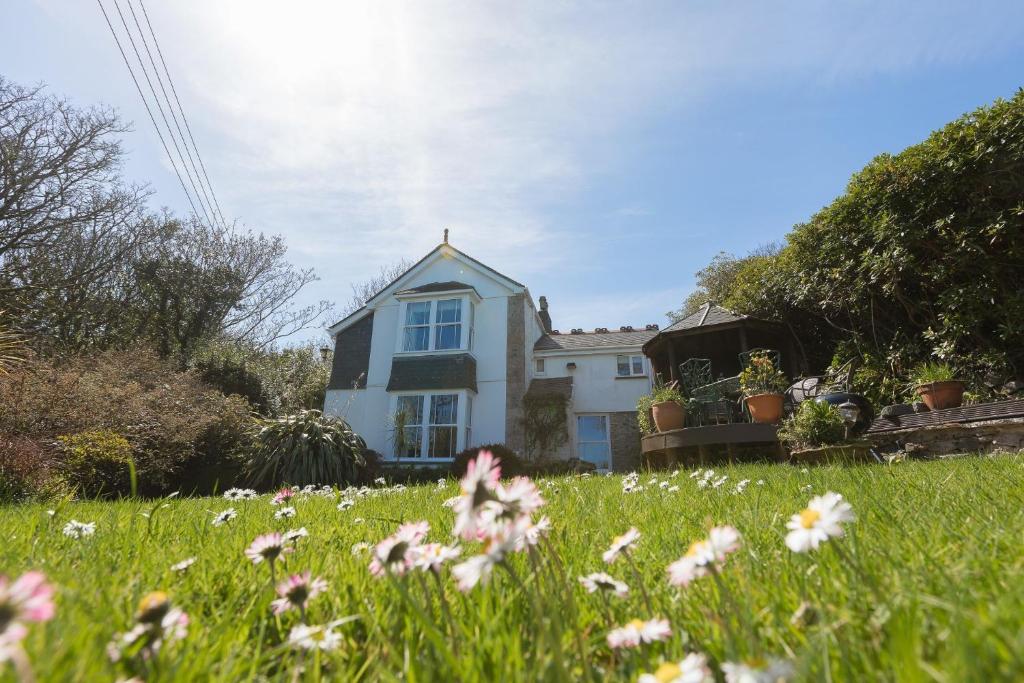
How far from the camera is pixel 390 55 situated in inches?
310

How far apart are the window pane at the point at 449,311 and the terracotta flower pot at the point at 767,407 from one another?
10912mm

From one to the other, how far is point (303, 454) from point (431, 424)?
16.1 feet

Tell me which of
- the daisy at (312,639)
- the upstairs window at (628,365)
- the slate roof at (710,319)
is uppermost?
the upstairs window at (628,365)

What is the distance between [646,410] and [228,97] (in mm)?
10839

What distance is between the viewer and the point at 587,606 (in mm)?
1239

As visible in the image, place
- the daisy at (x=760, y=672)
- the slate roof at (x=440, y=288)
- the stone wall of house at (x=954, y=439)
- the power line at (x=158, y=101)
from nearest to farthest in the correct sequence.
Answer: the daisy at (x=760, y=672), the stone wall of house at (x=954, y=439), the power line at (x=158, y=101), the slate roof at (x=440, y=288)

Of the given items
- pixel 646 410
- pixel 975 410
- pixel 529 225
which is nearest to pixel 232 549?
pixel 975 410

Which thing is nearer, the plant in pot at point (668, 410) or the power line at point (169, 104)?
the plant in pot at point (668, 410)

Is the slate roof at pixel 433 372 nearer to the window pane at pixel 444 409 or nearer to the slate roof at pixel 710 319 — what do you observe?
the window pane at pixel 444 409

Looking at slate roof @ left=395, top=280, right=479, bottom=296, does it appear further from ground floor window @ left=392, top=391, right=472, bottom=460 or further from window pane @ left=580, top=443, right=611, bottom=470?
window pane @ left=580, top=443, right=611, bottom=470

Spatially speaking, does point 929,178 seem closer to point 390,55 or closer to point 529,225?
point 390,55

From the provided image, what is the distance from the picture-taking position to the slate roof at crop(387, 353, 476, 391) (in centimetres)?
1620

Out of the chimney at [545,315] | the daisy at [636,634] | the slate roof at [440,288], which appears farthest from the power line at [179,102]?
the daisy at [636,634]

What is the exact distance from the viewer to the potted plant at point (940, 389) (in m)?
6.41
